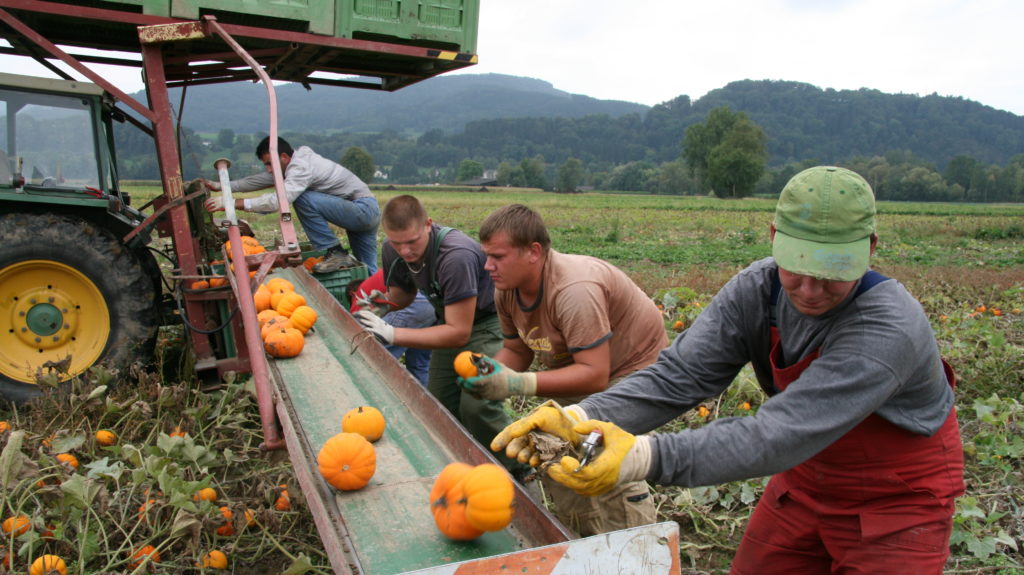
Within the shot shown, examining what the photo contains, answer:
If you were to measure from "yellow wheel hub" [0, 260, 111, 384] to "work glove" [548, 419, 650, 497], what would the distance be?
443 cm

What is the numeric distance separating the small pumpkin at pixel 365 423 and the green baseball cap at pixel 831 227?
5.99ft

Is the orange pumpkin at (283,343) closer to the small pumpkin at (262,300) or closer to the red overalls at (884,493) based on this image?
the small pumpkin at (262,300)

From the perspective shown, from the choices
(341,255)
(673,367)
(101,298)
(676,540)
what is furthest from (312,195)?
(676,540)

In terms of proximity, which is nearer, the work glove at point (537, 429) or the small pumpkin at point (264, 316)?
the work glove at point (537, 429)

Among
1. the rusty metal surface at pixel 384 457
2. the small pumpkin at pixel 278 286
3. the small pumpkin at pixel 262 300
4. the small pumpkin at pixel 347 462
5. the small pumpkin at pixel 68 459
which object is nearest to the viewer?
the rusty metal surface at pixel 384 457

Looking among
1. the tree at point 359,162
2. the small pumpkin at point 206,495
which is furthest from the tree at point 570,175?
the small pumpkin at point 206,495

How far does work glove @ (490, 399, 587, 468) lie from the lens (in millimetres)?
2078

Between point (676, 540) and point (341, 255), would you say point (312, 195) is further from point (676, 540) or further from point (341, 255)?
point (676, 540)

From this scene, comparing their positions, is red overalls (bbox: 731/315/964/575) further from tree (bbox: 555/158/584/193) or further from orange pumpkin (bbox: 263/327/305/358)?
tree (bbox: 555/158/584/193)

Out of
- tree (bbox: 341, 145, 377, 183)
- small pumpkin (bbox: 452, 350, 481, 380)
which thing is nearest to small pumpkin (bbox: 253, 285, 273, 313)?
small pumpkin (bbox: 452, 350, 481, 380)

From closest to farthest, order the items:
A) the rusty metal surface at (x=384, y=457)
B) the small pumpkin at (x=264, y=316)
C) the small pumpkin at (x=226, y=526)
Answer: the rusty metal surface at (x=384, y=457) < the small pumpkin at (x=226, y=526) < the small pumpkin at (x=264, y=316)

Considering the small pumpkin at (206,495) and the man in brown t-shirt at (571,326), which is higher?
the man in brown t-shirt at (571,326)

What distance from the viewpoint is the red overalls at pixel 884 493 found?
6.86 ft

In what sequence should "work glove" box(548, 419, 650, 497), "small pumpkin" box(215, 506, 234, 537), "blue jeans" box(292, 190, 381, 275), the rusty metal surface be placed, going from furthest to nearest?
1. "blue jeans" box(292, 190, 381, 275)
2. "small pumpkin" box(215, 506, 234, 537)
3. the rusty metal surface
4. "work glove" box(548, 419, 650, 497)
